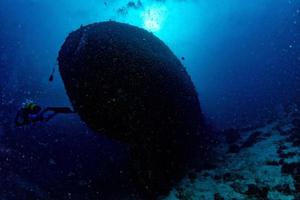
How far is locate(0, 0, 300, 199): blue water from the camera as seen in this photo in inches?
432

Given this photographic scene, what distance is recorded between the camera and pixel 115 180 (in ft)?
27.6

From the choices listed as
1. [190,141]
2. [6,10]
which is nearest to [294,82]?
[190,141]

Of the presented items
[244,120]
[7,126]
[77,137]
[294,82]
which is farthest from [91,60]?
[294,82]

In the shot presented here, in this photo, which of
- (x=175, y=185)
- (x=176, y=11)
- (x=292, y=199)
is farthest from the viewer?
(x=176, y=11)

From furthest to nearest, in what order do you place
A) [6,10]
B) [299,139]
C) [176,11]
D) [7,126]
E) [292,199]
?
[176,11] < [6,10] < [7,126] < [299,139] < [292,199]

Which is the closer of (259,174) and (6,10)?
(259,174)

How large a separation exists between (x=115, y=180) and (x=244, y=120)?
8921mm

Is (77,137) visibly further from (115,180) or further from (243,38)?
(243,38)

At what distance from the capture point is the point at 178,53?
49781 mm

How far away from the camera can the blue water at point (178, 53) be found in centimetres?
1096

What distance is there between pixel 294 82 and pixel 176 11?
32468 millimetres

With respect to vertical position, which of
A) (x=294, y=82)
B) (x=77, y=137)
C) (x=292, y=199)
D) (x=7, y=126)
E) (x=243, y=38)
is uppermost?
(x=243, y=38)

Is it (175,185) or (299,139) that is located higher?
(299,139)

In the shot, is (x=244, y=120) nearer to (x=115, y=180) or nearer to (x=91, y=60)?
(x=115, y=180)
